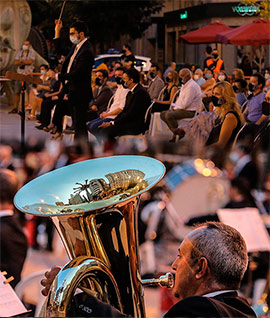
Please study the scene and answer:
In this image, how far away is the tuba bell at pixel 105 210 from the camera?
2.03 meters

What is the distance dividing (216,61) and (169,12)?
6309 mm

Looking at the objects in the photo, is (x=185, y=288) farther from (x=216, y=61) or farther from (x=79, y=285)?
(x=216, y=61)

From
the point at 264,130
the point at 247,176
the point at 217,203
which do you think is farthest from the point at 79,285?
the point at 264,130

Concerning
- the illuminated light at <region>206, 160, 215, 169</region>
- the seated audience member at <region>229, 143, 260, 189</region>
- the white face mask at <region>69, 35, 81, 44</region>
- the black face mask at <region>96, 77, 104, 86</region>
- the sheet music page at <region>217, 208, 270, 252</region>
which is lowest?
the illuminated light at <region>206, 160, 215, 169</region>

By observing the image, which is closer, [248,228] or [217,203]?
[248,228]

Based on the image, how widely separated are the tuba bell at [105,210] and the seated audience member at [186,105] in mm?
4974

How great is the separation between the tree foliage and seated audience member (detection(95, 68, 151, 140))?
10.9ft

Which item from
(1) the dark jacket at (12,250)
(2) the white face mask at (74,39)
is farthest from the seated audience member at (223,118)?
(1) the dark jacket at (12,250)

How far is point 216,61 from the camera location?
9.68 metres

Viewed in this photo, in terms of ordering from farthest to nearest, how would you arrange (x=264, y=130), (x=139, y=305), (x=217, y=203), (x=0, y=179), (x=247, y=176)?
(x=264, y=130)
(x=247, y=176)
(x=217, y=203)
(x=0, y=179)
(x=139, y=305)

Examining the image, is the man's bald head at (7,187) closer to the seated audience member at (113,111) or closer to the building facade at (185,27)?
the seated audience member at (113,111)

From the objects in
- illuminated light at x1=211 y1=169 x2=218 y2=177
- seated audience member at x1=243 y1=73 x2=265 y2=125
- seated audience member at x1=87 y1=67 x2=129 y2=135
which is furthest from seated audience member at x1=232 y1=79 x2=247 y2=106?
illuminated light at x1=211 y1=169 x2=218 y2=177

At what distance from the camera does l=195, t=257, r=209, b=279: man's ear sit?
1.86 metres

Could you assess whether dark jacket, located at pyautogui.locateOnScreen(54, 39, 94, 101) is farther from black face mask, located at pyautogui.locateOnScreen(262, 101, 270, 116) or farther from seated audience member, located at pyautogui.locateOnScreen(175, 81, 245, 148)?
black face mask, located at pyautogui.locateOnScreen(262, 101, 270, 116)
